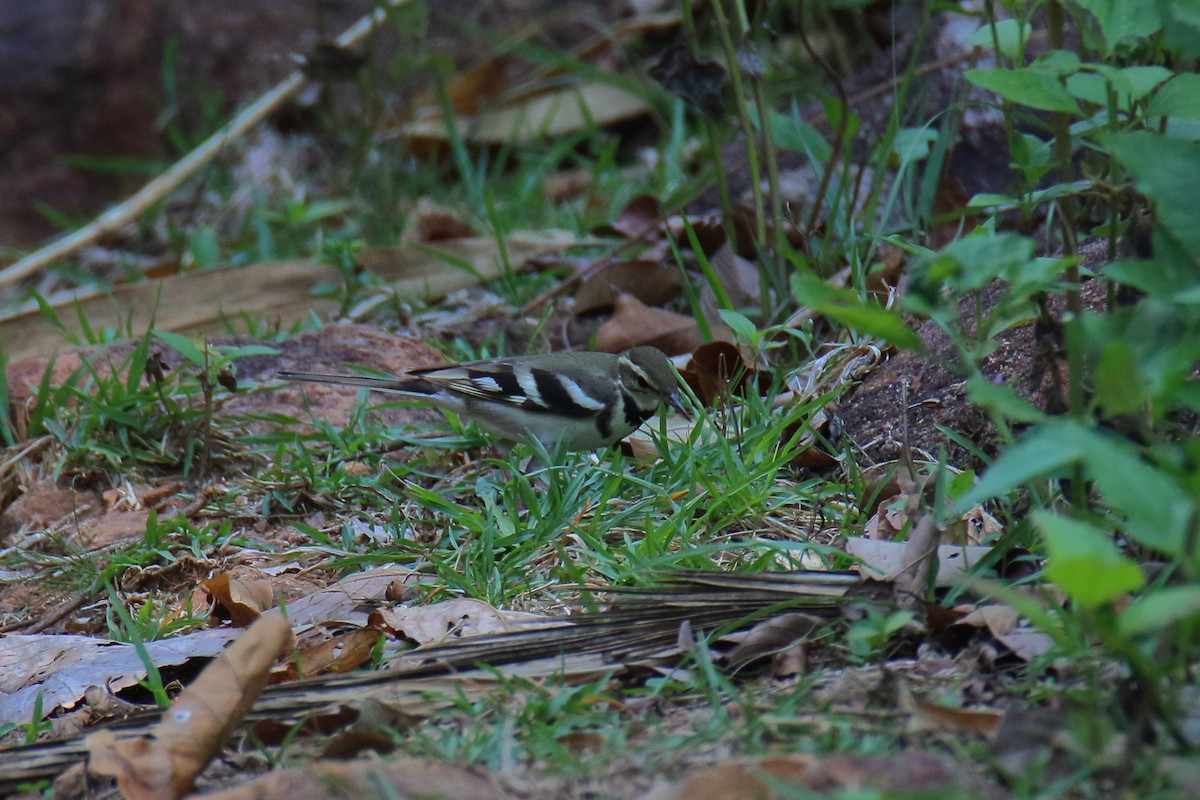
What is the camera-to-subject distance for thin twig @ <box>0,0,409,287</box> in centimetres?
711

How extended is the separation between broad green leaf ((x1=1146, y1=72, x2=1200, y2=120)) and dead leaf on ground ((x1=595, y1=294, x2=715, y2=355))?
2.74 m

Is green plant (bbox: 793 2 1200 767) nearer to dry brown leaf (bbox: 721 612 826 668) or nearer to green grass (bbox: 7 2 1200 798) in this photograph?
green grass (bbox: 7 2 1200 798)

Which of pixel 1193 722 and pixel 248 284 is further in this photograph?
pixel 248 284

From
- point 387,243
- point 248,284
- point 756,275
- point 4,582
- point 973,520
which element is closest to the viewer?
point 973,520

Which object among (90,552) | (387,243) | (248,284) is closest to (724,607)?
(90,552)

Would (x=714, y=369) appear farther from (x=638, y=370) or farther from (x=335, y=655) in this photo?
(x=335, y=655)

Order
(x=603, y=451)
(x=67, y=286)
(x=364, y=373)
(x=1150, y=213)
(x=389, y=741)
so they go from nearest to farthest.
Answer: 1. (x=389, y=741)
2. (x=1150, y=213)
3. (x=603, y=451)
4. (x=364, y=373)
5. (x=67, y=286)

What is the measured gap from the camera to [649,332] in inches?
216

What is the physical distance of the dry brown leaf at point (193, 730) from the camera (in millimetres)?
2521

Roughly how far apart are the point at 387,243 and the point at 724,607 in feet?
14.8

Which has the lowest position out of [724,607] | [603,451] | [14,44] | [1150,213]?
[603,451]

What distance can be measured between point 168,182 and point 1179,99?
6.21 m

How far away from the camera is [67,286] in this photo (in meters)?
8.09

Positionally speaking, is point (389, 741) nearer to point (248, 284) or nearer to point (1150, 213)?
point (1150, 213)
